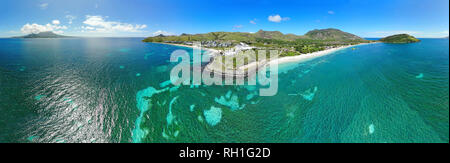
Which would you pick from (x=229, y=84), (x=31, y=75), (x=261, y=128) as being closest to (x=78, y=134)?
(x=261, y=128)

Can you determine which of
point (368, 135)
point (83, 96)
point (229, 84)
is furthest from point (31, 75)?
point (368, 135)

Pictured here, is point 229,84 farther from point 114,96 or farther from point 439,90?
point 439,90

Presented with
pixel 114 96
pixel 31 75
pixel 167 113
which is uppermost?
pixel 31 75

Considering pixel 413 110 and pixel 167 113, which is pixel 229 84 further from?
pixel 413 110

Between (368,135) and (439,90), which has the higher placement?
(439,90)

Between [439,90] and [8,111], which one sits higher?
[439,90]
